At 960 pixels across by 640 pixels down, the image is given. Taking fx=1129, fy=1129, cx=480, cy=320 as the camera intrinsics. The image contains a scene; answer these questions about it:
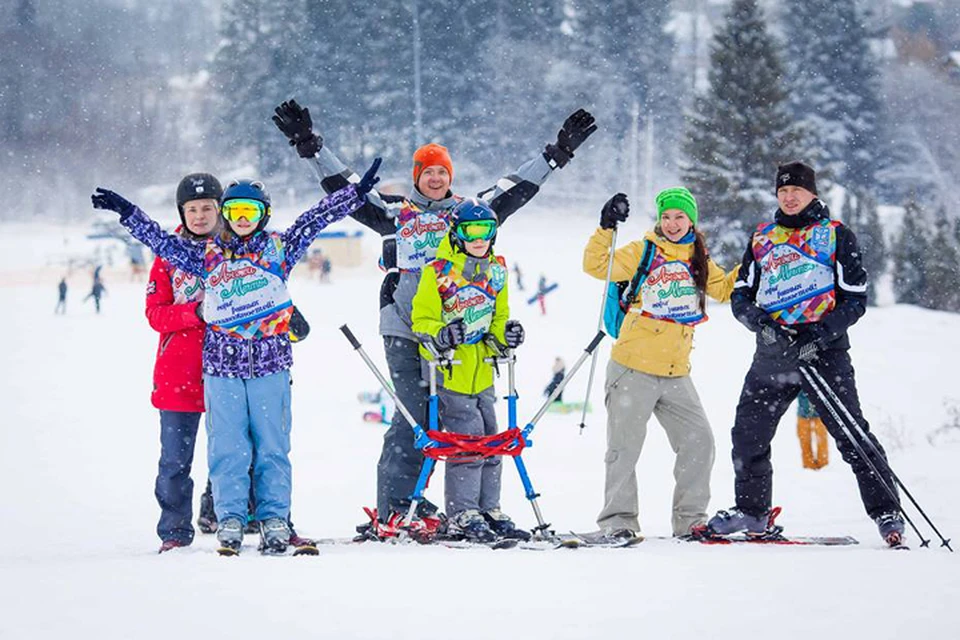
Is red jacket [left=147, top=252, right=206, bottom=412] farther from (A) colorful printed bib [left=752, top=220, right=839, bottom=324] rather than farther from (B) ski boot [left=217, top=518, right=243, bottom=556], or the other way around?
(A) colorful printed bib [left=752, top=220, right=839, bottom=324]

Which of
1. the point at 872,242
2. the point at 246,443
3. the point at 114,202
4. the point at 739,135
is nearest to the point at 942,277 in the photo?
the point at 872,242

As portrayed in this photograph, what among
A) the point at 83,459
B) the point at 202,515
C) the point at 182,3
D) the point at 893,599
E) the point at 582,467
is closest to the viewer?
the point at 893,599

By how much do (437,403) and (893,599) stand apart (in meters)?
2.60

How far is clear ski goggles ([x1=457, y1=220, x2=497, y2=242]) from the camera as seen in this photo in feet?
18.2

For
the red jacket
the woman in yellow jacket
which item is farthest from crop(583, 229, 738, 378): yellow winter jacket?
the red jacket

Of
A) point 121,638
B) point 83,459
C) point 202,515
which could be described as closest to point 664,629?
point 121,638

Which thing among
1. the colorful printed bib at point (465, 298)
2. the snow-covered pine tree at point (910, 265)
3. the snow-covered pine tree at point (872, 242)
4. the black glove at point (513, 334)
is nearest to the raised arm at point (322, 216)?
the colorful printed bib at point (465, 298)

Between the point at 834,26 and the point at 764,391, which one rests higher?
the point at 834,26

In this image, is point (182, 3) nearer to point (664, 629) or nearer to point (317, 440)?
point (317, 440)

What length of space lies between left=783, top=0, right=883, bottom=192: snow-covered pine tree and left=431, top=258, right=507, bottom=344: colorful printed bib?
51726mm

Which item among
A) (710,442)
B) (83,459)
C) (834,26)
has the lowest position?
(83,459)

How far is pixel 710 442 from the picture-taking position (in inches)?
239

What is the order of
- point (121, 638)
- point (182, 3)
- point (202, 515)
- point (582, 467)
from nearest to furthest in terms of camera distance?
point (121, 638) < point (202, 515) < point (582, 467) < point (182, 3)

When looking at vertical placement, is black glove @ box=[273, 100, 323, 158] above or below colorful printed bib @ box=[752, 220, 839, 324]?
above
